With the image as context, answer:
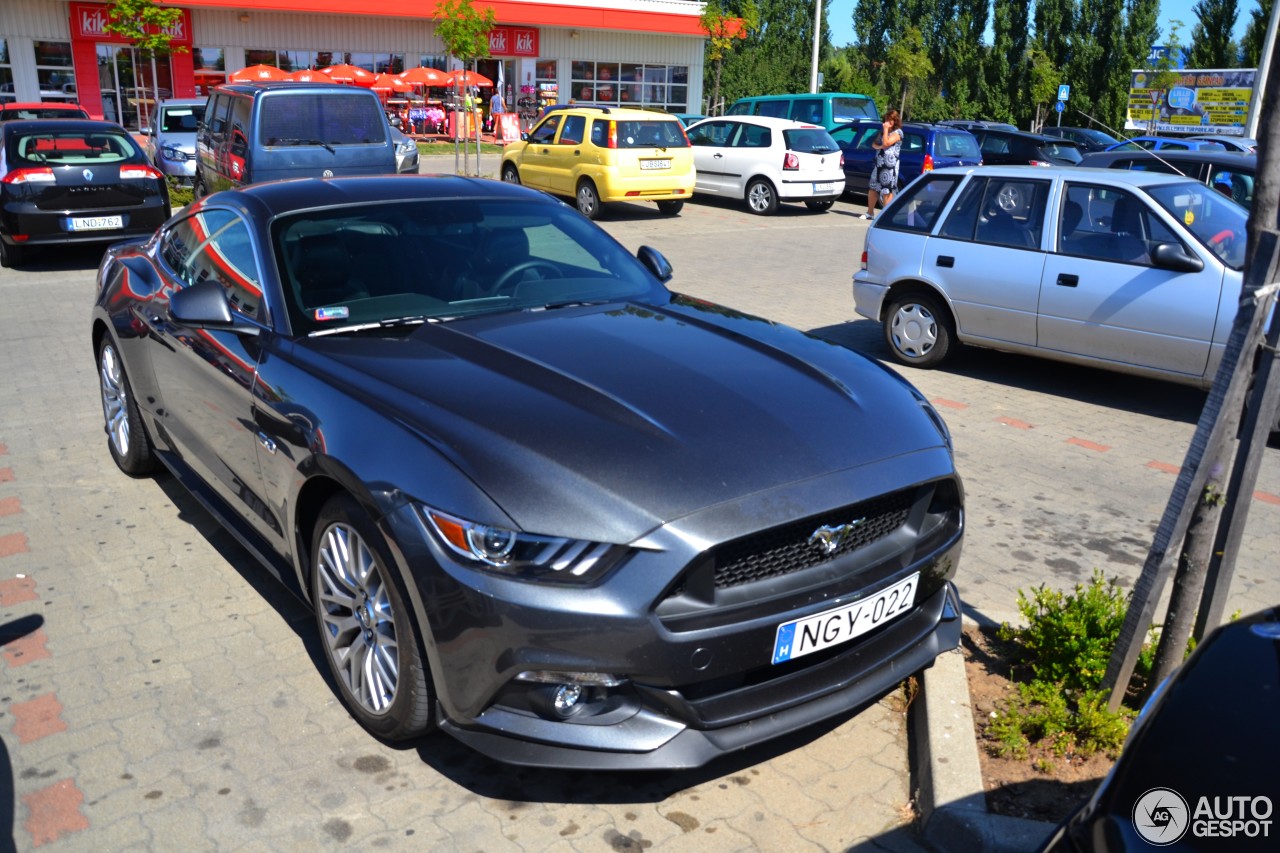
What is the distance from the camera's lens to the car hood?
3.03 metres

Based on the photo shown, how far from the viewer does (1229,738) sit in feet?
6.23

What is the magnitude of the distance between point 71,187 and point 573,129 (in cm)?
821

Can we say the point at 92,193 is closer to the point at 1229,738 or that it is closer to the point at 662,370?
the point at 662,370

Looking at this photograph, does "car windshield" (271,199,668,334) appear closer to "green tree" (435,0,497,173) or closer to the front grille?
the front grille

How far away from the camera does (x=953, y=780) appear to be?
3.30 m

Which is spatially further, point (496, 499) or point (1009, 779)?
point (1009, 779)

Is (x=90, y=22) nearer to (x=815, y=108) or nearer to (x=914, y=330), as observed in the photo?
(x=815, y=108)

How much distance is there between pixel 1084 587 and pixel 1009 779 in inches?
66.4

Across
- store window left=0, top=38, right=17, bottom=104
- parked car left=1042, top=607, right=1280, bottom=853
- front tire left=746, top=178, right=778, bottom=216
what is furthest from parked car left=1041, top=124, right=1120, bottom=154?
store window left=0, top=38, right=17, bottom=104

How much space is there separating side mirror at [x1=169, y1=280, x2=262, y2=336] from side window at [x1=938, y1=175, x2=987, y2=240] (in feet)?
18.6

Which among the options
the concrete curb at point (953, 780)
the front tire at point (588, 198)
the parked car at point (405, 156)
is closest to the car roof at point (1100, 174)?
the concrete curb at point (953, 780)

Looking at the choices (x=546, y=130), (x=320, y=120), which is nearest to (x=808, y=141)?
(x=546, y=130)

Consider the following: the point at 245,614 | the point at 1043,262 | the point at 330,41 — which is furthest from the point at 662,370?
the point at 330,41

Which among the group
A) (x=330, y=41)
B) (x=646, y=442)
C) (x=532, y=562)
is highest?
(x=330, y=41)
